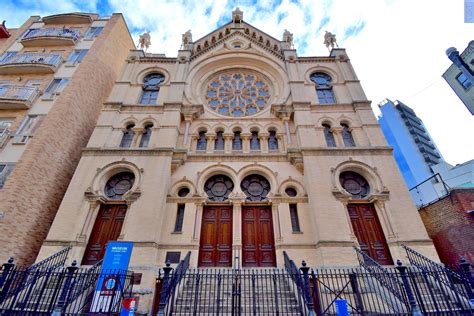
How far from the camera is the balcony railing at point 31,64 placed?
1738 cm

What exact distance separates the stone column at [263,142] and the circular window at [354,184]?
4593 millimetres

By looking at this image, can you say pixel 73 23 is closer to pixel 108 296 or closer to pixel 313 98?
pixel 313 98

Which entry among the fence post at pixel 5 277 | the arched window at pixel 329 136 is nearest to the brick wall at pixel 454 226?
the arched window at pixel 329 136

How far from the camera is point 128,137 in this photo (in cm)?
1552

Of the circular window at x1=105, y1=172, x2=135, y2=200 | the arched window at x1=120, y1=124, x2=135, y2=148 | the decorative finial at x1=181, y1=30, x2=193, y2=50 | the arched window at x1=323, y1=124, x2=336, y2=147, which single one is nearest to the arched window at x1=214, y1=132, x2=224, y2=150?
the circular window at x1=105, y1=172, x2=135, y2=200

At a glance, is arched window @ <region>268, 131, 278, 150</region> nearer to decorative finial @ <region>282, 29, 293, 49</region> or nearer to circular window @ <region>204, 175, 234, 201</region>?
circular window @ <region>204, 175, 234, 201</region>

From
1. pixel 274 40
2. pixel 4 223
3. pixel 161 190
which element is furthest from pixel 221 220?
pixel 274 40

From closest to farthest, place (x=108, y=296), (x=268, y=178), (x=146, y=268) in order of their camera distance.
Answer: (x=108, y=296) < (x=146, y=268) < (x=268, y=178)

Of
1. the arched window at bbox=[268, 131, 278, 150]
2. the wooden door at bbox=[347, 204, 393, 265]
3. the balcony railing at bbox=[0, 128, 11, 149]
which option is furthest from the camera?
Result: the arched window at bbox=[268, 131, 278, 150]

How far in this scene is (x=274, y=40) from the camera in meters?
21.1

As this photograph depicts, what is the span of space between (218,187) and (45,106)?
12.8 m

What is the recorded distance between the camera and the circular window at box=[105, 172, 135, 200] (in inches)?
A: 514

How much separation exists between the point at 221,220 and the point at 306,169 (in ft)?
17.4

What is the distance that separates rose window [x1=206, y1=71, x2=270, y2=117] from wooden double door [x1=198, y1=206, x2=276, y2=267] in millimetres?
7353
